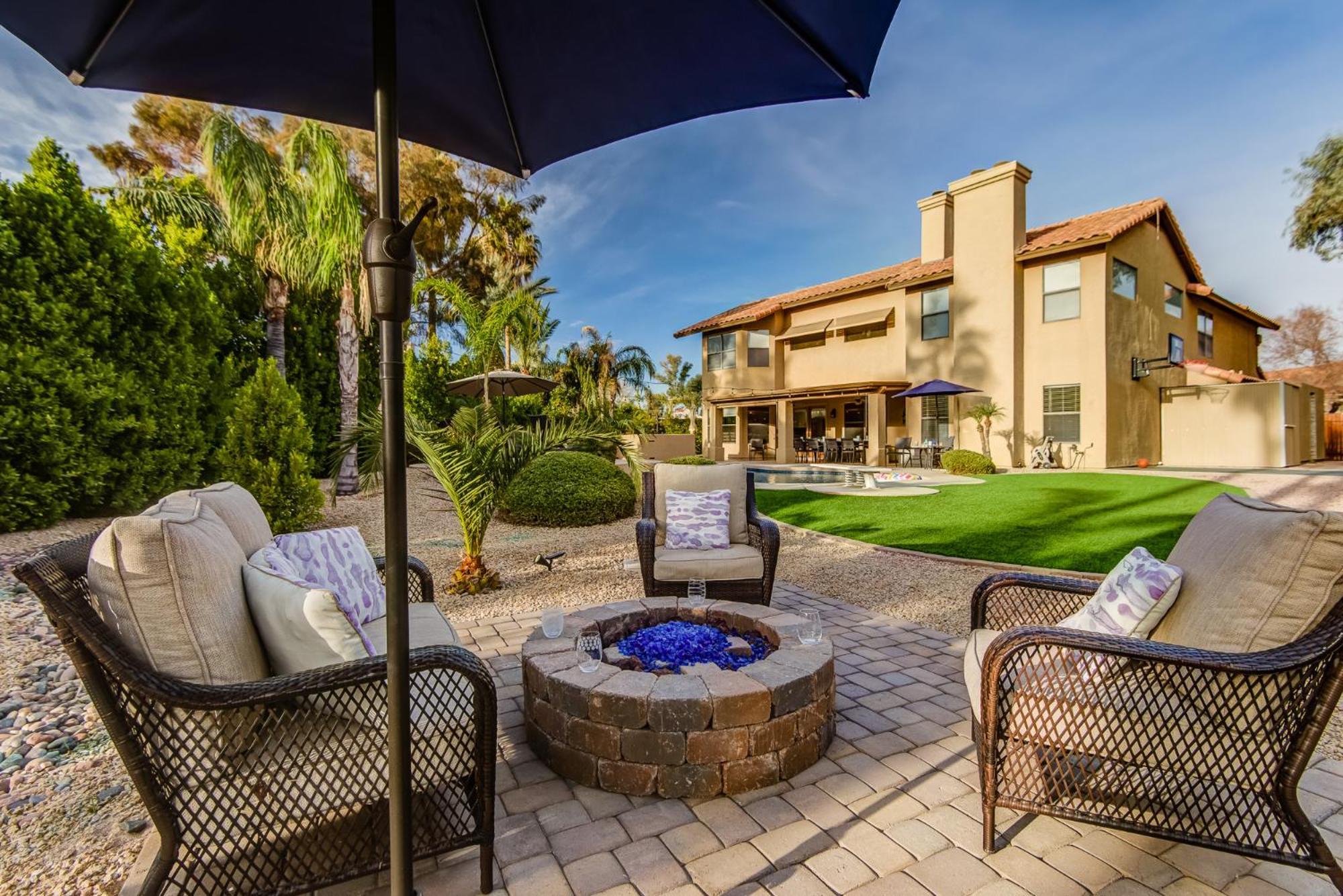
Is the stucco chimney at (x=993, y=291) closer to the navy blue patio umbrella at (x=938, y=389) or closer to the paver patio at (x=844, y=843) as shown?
the navy blue patio umbrella at (x=938, y=389)

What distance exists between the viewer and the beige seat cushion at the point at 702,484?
4.68 meters

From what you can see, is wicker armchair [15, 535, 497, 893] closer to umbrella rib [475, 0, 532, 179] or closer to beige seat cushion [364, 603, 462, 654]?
beige seat cushion [364, 603, 462, 654]

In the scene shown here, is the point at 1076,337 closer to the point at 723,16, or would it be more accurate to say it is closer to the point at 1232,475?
the point at 1232,475

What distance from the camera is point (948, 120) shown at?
1148 centimetres

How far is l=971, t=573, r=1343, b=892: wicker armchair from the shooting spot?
1.61m

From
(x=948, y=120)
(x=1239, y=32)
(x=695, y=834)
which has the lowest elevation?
(x=695, y=834)

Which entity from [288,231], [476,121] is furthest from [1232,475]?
[288,231]

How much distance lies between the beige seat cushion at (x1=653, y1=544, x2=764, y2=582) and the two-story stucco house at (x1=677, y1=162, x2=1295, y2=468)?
43.7ft

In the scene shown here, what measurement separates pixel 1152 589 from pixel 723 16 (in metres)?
2.46

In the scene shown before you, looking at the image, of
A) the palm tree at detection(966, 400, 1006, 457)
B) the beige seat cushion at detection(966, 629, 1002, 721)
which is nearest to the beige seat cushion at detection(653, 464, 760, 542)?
the beige seat cushion at detection(966, 629, 1002, 721)

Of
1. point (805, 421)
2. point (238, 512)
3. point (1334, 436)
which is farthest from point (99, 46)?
point (1334, 436)

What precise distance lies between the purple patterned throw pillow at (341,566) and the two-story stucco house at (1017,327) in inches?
615

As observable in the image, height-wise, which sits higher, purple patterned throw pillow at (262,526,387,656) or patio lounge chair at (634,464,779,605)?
purple patterned throw pillow at (262,526,387,656)

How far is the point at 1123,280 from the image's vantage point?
14.2 m
